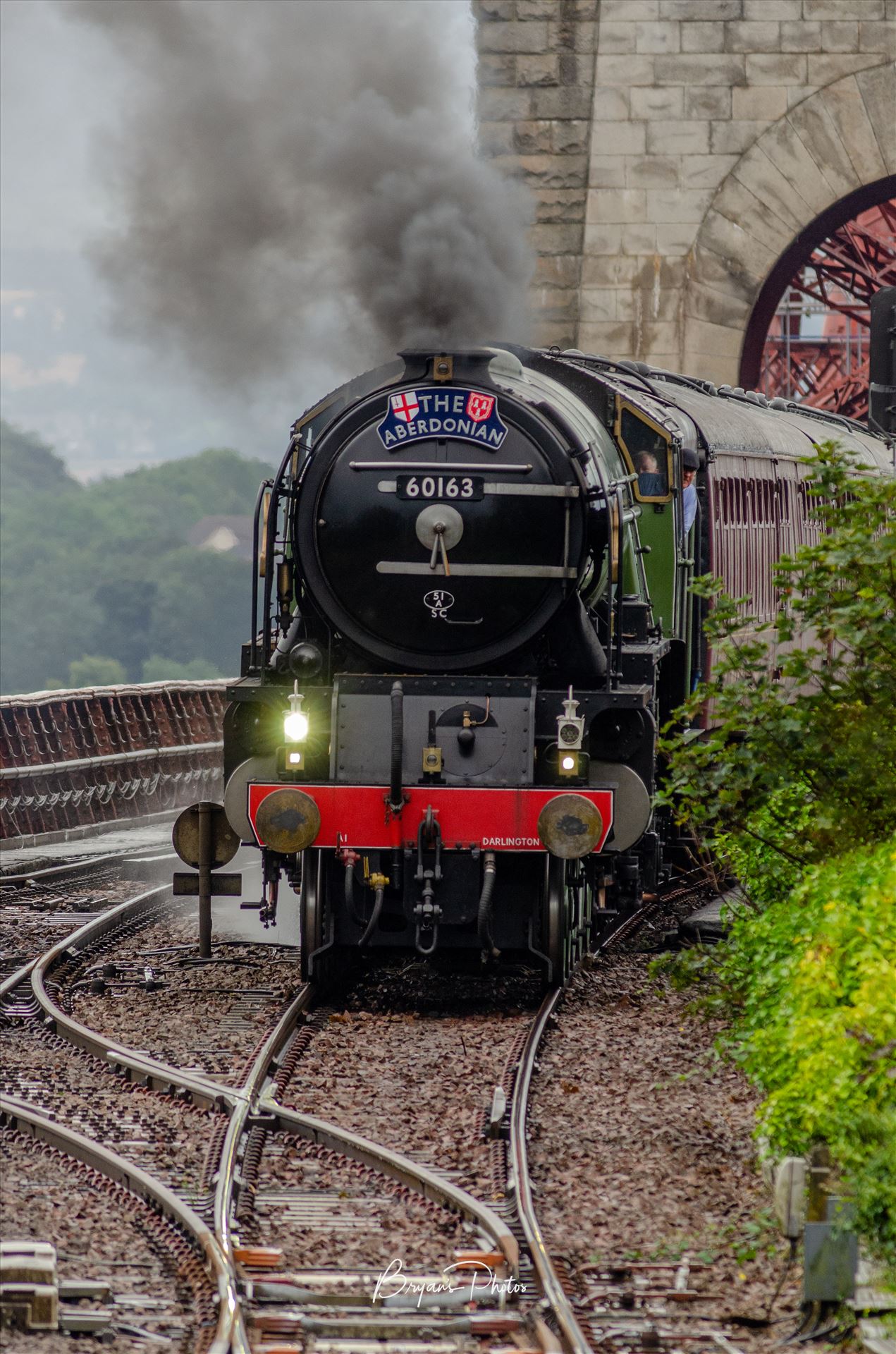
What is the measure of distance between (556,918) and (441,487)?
2121 millimetres

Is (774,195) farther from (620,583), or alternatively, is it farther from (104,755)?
(620,583)

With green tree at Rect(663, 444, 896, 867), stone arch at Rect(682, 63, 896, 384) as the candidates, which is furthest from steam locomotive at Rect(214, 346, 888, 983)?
stone arch at Rect(682, 63, 896, 384)

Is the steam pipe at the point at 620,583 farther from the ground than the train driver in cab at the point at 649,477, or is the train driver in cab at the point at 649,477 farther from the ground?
the train driver in cab at the point at 649,477

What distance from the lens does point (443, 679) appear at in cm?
924

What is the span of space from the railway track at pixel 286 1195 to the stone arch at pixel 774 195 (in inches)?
490

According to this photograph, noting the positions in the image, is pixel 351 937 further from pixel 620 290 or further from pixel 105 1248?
pixel 620 290

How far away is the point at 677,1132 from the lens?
278 inches

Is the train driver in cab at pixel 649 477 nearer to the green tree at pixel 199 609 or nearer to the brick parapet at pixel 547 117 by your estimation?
the brick parapet at pixel 547 117

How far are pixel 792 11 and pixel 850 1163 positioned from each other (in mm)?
16371

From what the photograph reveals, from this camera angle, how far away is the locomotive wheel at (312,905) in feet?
30.3

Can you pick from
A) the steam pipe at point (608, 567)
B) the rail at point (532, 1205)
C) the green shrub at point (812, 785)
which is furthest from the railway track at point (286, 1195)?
the steam pipe at point (608, 567)

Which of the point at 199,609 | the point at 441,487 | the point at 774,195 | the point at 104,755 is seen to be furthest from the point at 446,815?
the point at 199,609

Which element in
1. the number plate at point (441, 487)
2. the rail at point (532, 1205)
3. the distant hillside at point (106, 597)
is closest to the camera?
the rail at point (532, 1205)

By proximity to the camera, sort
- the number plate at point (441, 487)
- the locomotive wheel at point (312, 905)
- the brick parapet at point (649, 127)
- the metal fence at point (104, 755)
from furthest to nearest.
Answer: the brick parapet at point (649, 127) → the metal fence at point (104, 755) → the locomotive wheel at point (312, 905) → the number plate at point (441, 487)
